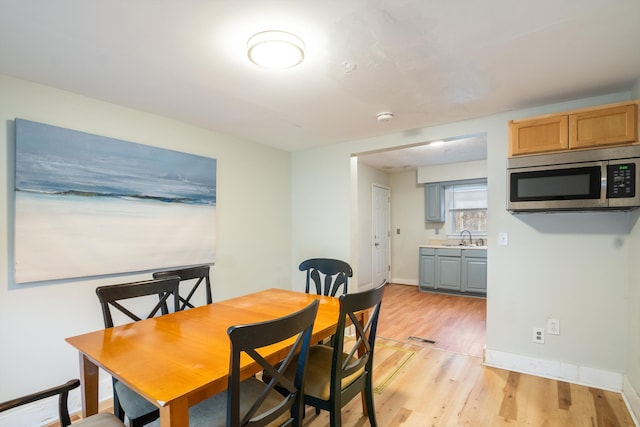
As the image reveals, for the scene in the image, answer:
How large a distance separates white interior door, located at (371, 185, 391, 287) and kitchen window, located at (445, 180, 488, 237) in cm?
118

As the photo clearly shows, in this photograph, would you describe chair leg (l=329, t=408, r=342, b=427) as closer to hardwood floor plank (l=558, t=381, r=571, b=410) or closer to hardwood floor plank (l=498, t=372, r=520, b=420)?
hardwood floor plank (l=498, t=372, r=520, b=420)

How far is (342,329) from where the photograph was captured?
155cm

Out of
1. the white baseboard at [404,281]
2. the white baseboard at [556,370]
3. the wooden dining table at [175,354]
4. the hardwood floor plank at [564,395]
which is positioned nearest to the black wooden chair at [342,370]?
the wooden dining table at [175,354]

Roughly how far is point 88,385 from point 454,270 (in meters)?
5.27

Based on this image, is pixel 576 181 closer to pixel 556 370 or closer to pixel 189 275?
pixel 556 370

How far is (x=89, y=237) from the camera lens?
7.63ft

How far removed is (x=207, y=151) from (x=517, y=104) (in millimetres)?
2852

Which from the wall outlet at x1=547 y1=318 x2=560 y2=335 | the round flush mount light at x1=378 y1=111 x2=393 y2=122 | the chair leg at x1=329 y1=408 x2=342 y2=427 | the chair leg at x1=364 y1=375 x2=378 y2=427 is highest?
the round flush mount light at x1=378 y1=111 x2=393 y2=122

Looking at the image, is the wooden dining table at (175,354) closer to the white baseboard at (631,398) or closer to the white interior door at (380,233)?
the white baseboard at (631,398)

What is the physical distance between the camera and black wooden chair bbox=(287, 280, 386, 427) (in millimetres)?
1550

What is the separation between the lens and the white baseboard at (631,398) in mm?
2043

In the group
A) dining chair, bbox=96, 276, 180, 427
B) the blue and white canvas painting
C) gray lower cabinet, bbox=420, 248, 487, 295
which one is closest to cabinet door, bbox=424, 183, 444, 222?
gray lower cabinet, bbox=420, 248, 487, 295

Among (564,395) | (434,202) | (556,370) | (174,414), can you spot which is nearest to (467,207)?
(434,202)

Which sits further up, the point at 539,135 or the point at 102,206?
the point at 539,135
